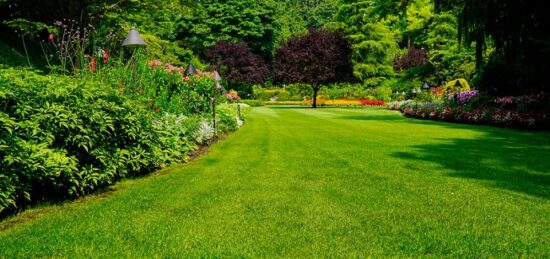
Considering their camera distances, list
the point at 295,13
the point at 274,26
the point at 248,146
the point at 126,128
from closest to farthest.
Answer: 1. the point at 126,128
2. the point at 248,146
3. the point at 274,26
4. the point at 295,13

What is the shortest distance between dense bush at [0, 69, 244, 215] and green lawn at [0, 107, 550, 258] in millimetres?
316

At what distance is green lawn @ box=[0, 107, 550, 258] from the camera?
12.2 feet

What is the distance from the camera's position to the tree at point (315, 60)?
129 ft

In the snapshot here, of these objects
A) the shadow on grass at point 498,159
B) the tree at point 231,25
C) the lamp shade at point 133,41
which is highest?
the tree at point 231,25

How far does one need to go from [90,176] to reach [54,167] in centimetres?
69

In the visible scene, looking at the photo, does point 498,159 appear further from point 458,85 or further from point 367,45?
point 367,45

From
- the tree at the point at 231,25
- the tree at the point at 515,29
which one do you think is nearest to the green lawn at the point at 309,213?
the tree at the point at 515,29

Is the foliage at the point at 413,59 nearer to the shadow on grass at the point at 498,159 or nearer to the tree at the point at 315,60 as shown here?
the tree at the point at 315,60

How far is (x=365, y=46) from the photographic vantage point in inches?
1923

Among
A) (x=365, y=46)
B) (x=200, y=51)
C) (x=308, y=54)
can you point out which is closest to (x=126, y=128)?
(x=308, y=54)

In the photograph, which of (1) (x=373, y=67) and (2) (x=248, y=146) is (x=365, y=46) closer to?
(1) (x=373, y=67)

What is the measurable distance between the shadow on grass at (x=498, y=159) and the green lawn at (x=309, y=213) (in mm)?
36

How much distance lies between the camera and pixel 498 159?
827 centimetres

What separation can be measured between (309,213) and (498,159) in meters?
5.24
